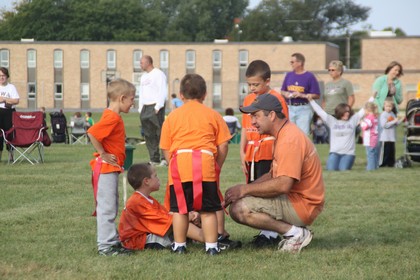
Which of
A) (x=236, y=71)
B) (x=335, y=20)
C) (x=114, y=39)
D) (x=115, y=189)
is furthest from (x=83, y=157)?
(x=335, y=20)

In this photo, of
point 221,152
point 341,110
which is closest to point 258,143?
point 221,152

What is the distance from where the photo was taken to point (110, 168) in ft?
24.1

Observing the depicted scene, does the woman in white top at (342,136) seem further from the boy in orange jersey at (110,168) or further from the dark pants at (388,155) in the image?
the boy in orange jersey at (110,168)

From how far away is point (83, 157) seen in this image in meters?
21.0

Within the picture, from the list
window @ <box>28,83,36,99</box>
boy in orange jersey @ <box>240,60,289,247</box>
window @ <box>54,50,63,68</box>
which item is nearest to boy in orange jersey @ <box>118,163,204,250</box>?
boy in orange jersey @ <box>240,60,289,247</box>

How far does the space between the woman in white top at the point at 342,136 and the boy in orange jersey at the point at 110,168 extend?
925cm

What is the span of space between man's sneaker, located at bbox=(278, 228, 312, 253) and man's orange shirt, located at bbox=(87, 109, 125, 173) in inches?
60.4

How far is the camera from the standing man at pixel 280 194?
24.0 ft

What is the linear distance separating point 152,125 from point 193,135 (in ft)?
30.7

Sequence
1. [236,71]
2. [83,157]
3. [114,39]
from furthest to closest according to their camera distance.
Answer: [114,39]
[236,71]
[83,157]

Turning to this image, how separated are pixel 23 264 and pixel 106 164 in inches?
42.3

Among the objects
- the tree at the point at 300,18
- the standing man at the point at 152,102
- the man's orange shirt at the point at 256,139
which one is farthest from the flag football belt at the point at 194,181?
the tree at the point at 300,18

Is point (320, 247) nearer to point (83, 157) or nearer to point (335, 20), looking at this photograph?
point (83, 157)

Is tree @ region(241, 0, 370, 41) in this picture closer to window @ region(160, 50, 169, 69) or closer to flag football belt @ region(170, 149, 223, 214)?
window @ region(160, 50, 169, 69)
